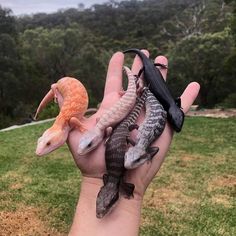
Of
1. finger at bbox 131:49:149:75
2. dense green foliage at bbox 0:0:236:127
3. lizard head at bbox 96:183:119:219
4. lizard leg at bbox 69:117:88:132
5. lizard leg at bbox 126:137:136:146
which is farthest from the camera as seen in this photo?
dense green foliage at bbox 0:0:236:127

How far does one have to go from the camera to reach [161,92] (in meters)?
2.49

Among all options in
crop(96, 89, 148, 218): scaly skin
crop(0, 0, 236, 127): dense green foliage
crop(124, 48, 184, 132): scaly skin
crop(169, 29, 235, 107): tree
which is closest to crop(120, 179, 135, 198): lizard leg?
crop(96, 89, 148, 218): scaly skin

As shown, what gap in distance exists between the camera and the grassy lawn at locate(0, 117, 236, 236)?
4.64 meters

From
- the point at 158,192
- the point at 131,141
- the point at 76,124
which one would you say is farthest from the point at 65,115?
the point at 158,192

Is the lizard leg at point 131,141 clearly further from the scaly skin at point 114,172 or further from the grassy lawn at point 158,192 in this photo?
the grassy lawn at point 158,192

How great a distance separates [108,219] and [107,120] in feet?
1.76

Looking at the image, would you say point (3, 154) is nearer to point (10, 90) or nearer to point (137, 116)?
point (137, 116)

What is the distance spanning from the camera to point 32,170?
7.00 metres

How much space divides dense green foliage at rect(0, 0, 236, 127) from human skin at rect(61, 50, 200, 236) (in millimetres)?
10400

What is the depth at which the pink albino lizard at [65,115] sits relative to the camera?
7.36 ft

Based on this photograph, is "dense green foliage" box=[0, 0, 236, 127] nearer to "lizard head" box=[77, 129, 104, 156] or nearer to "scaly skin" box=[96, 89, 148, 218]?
"scaly skin" box=[96, 89, 148, 218]

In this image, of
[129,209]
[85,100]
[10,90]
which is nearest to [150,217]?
[85,100]

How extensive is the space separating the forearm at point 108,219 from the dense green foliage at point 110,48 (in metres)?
11.0

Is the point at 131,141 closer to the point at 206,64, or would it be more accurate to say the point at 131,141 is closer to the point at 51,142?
the point at 51,142
